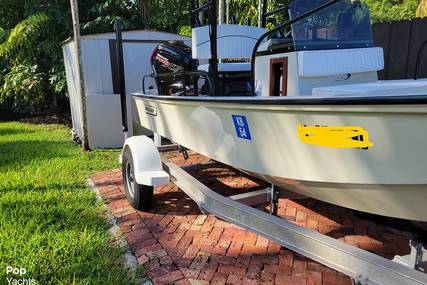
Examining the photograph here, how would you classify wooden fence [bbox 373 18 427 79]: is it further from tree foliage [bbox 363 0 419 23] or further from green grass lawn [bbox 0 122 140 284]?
tree foliage [bbox 363 0 419 23]

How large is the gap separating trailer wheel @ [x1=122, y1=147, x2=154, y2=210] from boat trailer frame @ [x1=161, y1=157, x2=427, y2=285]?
3.04 ft

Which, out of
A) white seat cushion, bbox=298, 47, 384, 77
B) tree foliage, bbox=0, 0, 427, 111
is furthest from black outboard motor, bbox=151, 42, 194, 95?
tree foliage, bbox=0, 0, 427, 111

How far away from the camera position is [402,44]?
5.95m

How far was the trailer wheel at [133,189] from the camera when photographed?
400cm

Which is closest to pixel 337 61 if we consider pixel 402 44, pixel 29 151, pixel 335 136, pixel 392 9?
pixel 335 136

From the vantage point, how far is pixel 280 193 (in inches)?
131

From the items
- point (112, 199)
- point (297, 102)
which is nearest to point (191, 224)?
point (112, 199)

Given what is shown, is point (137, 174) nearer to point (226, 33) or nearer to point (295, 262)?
point (295, 262)

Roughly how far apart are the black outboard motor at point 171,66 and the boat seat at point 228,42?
0.29 meters

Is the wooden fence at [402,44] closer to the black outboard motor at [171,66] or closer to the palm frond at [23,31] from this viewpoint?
the black outboard motor at [171,66]

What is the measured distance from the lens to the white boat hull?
76.0 inches

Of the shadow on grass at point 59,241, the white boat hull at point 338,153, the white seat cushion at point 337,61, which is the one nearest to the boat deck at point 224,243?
the shadow on grass at point 59,241

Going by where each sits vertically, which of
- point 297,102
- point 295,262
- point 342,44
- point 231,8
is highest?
point 231,8

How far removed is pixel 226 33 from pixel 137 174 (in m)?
1.95
